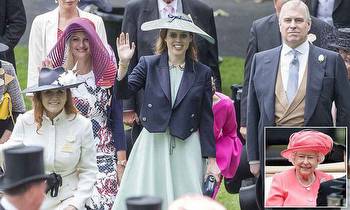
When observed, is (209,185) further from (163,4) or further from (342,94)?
(163,4)

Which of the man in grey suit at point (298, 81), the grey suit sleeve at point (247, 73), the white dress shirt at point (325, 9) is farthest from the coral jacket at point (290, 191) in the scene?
the white dress shirt at point (325, 9)

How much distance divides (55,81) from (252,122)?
5.44ft

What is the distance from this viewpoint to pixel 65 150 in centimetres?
999

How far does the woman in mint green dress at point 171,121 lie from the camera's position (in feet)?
35.6

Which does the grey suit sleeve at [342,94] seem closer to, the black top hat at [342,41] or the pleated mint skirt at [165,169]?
the black top hat at [342,41]

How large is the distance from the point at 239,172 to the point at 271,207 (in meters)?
2.15

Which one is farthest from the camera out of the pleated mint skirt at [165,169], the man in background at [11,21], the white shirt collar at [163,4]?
the man in background at [11,21]

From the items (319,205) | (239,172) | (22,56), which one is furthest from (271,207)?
(22,56)

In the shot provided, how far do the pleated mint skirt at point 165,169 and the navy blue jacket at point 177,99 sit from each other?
89 millimetres

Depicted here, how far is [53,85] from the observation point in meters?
10.1

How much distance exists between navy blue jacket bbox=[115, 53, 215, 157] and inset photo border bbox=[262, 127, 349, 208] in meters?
1.16

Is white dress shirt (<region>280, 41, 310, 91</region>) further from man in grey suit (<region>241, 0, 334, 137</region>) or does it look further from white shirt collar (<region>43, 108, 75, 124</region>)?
white shirt collar (<region>43, 108, 75, 124</region>)

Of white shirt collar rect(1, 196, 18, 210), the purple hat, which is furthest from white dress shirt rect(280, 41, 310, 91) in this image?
white shirt collar rect(1, 196, 18, 210)

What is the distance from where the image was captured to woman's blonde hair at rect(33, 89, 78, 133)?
999 centimetres
